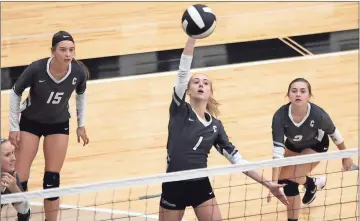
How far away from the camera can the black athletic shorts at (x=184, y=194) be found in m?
8.16

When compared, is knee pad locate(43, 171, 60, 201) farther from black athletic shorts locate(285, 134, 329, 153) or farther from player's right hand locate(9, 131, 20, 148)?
black athletic shorts locate(285, 134, 329, 153)

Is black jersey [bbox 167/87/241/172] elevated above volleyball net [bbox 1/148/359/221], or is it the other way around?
black jersey [bbox 167/87/241/172]

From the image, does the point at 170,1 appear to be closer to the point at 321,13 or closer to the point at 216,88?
the point at 321,13

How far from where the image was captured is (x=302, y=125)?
925 centimetres

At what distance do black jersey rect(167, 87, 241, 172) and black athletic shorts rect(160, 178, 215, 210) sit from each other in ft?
0.43

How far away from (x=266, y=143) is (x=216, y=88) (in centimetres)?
157

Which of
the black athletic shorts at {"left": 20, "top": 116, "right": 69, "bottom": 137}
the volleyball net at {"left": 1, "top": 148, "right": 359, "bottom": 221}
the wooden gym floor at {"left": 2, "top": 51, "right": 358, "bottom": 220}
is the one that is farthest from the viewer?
the wooden gym floor at {"left": 2, "top": 51, "right": 358, "bottom": 220}

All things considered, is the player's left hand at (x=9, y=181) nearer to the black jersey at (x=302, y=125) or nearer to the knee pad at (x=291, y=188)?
the black jersey at (x=302, y=125)

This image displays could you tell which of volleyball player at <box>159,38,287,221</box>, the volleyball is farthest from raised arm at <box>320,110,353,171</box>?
the volleyball

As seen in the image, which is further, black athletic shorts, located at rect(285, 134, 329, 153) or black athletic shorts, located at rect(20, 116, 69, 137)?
black athletic shorts, located at rect(285, 134, 329, 153)

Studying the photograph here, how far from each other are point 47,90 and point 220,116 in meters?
3.55

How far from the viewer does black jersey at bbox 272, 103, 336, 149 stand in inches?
360

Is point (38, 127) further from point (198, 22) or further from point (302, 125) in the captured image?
point (302, 125)

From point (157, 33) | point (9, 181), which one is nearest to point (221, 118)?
point (157, 33)
